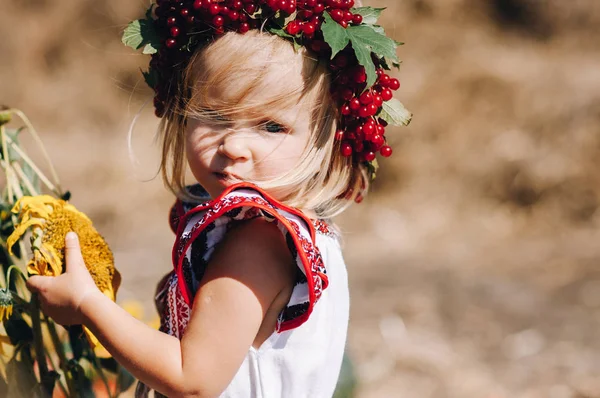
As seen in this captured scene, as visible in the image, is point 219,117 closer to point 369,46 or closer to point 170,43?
point 170,43

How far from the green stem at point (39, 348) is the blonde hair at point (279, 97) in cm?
36

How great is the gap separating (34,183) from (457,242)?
8.34 feet

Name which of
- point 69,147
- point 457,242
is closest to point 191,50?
point 457,242

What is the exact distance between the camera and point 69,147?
4477mm

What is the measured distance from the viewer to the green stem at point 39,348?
1279 mm

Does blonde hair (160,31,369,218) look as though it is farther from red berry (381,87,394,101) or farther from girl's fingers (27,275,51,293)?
girl's fingers (27,275,51,293)

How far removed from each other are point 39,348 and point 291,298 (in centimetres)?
47

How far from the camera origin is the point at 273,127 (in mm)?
1178

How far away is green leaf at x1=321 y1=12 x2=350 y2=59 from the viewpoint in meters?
1.11

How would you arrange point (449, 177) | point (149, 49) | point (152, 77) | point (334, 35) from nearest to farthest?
point (334, 35) → point (149, 49) → point (152, 77) → point (449, 177)

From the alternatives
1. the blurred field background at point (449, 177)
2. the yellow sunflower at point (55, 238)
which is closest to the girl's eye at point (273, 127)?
the yellow sunflower at point (55, 238)

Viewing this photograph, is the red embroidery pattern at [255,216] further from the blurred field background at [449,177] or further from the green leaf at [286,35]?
the blurred field background at [449,177]

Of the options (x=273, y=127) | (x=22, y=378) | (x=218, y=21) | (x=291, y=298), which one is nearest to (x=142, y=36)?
(x=218, y=21)

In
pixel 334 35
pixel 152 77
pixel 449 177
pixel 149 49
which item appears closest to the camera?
pixel 334 35
